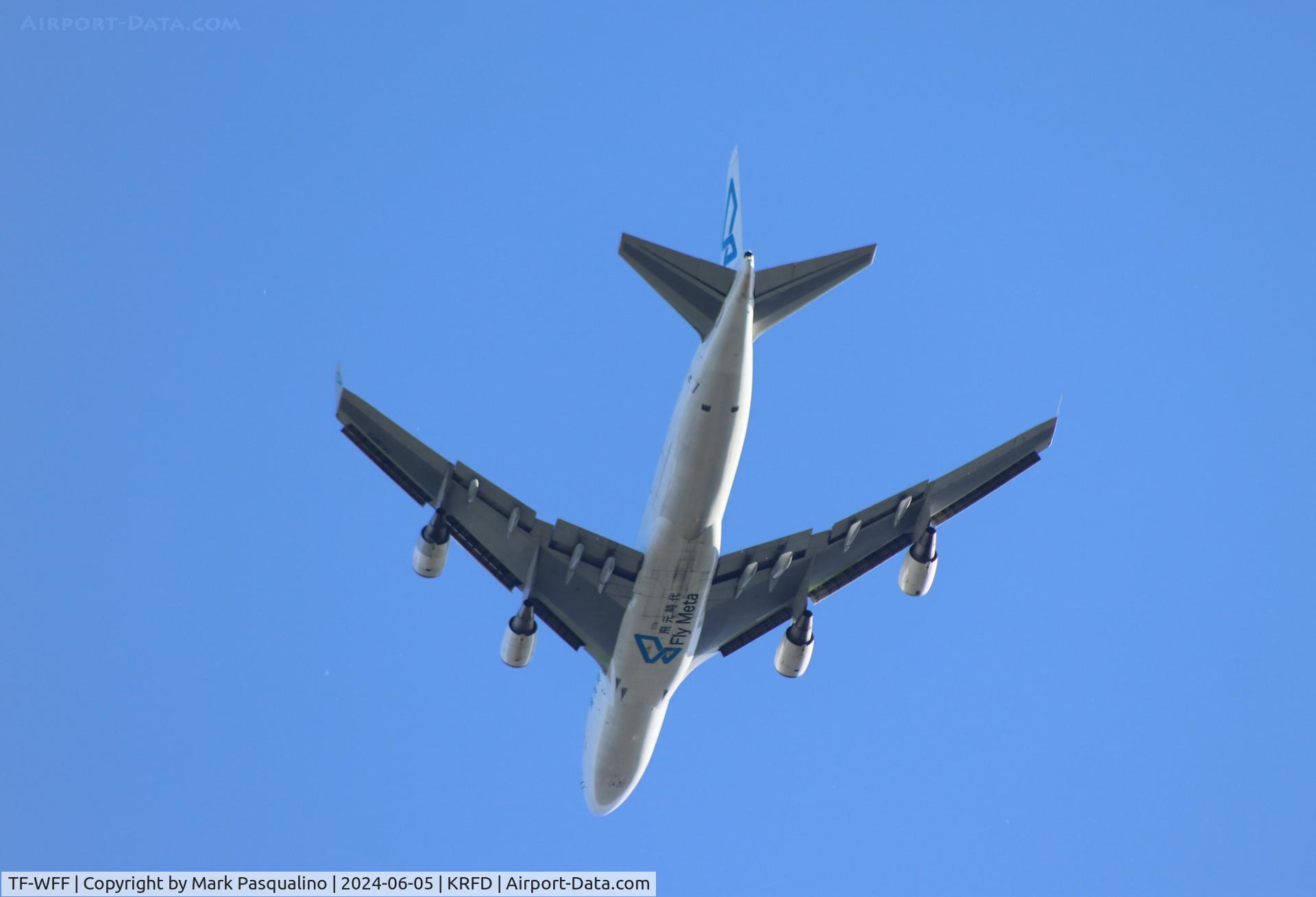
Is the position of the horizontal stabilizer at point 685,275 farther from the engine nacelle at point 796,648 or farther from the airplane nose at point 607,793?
the airplane nose at point 607,793

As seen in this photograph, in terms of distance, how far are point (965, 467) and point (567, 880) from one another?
14.3 meters

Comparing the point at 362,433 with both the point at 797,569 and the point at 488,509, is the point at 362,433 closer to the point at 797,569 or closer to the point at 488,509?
the point at 488,509

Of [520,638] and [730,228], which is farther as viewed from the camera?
[520,638]

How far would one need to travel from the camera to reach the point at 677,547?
3033 cm

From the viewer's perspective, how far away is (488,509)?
33.4 metres

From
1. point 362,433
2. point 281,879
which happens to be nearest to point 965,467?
point 362,433

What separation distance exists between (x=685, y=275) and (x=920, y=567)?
9369 mm

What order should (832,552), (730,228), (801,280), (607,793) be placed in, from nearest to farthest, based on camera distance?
(801,280) → (730,228) → (832,552) → (607,793)

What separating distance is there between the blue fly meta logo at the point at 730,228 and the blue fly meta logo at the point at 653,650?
359 inches

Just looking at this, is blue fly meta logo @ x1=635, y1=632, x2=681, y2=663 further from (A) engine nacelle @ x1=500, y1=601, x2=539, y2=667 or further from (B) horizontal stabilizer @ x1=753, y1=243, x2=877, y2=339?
(B) horizontal stabilizer @ x1=753, y1=243, x2=877, y2=339

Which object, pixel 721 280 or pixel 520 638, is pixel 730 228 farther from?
pixel 520 638

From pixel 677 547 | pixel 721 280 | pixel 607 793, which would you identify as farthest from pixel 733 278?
pixel 607 793

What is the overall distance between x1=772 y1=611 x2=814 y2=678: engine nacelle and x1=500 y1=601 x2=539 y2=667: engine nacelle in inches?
247

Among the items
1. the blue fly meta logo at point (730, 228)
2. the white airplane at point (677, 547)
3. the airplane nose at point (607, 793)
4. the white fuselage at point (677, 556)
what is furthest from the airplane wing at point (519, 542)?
the blue fly meta logo at point (730, 228)
